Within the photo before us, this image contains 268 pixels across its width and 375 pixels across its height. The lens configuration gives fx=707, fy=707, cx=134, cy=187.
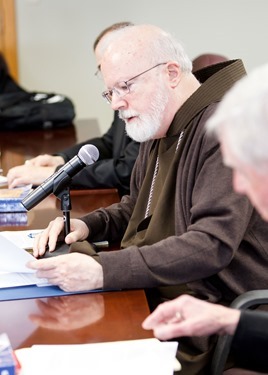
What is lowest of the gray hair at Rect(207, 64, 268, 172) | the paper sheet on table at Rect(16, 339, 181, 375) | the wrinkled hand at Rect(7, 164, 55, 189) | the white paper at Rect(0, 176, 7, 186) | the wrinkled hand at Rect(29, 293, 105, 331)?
the white paper at Rect(0, 176, 7, 186)

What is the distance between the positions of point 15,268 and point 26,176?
38.6 inches

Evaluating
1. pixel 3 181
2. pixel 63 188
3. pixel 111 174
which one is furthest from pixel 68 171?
pixel 3 181

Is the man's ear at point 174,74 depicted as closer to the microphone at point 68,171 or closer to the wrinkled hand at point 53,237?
the microphone at point 68,171

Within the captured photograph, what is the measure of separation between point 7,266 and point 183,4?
3.81m

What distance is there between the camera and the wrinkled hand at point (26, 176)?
2691mm

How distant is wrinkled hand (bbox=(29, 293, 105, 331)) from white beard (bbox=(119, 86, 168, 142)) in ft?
1.67

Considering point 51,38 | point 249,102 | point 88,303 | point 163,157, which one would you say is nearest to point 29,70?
point 51,38

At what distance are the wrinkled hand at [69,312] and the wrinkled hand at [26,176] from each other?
1086 millimetres

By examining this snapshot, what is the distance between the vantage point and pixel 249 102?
3.48 feet

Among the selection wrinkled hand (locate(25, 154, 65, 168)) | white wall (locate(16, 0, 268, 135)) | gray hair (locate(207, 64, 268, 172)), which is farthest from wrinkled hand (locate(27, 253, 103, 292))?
white wall (locate(16, 0, 268, 135))

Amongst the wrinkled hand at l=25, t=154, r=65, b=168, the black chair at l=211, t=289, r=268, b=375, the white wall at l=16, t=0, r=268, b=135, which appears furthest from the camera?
the white wall at l=16, t=0, r=268, b=135

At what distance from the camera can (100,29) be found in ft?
17.3

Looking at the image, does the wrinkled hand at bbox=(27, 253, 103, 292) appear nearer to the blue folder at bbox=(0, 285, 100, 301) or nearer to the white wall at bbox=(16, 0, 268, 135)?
the blue folder at bbox=(0, 285, 100, 301)

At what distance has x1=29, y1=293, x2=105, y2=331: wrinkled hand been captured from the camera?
1.55 metres
